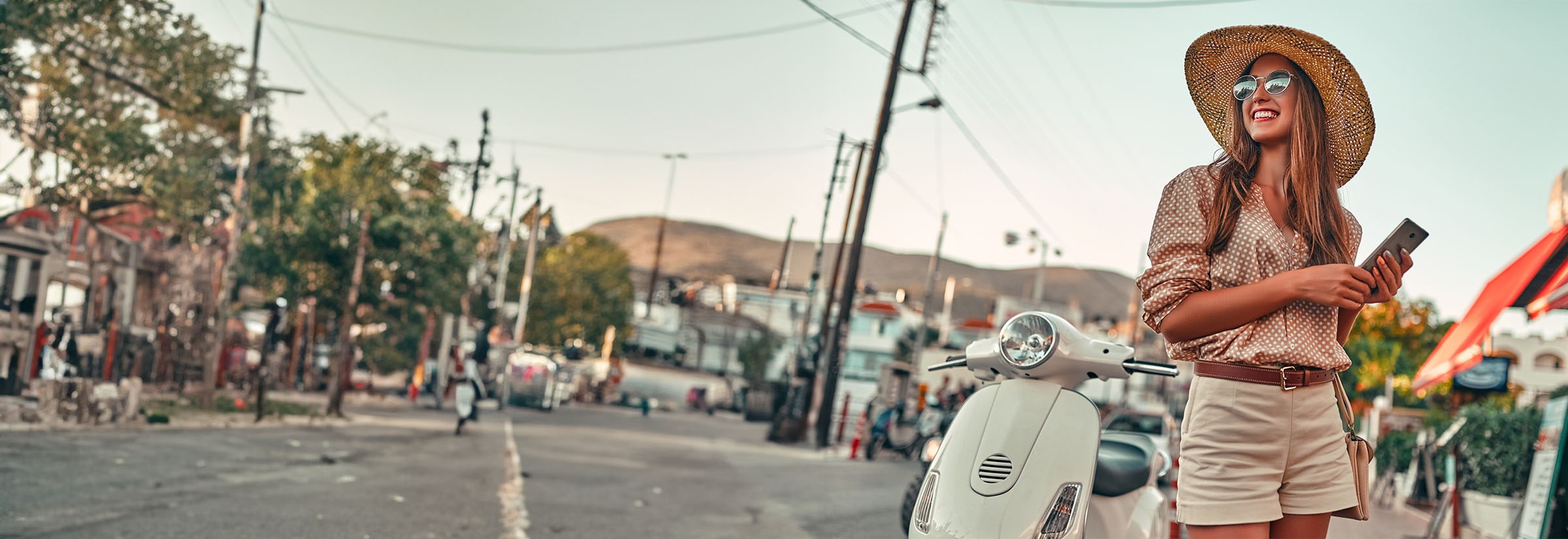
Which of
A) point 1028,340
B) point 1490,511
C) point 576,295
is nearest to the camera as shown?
point 1028,340

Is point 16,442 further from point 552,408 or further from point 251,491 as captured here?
point 552,408

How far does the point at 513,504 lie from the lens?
24.8 feet

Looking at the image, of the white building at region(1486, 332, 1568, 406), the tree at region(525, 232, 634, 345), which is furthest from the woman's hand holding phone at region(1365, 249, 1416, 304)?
the white building at region(1486, 332, 1568, 406)

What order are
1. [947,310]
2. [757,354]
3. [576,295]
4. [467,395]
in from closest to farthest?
[467,395], [576,295], [757,354], [947,310]

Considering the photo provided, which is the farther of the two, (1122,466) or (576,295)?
(576,295)

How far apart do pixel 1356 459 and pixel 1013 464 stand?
3.21 ft

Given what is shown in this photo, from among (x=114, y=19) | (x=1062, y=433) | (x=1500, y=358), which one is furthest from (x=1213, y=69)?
(x=1500, y=358)

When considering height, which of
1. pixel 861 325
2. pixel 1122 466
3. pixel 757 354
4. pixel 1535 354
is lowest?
pixel 757 354

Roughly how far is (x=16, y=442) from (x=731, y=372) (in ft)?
183

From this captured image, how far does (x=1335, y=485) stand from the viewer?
7.07ft

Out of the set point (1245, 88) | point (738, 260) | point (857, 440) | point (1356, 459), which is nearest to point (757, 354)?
point (857, 440)

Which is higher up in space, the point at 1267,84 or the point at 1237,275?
the point at 1267,84

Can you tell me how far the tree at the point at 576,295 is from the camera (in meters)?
54.8

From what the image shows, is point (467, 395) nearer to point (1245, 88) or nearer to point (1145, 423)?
point (1145, 423)
